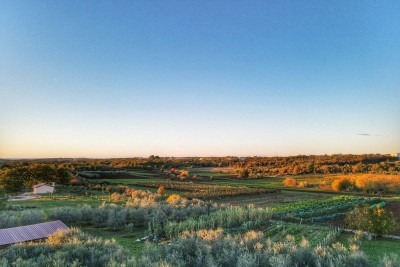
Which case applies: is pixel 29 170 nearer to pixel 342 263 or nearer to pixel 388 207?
pixel 388 207

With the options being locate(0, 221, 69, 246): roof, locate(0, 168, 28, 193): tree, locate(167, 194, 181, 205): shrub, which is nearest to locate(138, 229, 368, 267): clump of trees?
locate(0, 221, 69, 246): roof

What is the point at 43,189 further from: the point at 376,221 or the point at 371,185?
the point at 371,185

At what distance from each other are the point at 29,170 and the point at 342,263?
55.6m

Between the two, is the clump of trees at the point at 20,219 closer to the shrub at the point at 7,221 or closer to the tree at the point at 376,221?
the shrub at the point at 7,221

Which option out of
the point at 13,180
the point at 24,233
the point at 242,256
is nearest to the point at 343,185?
the point at 242,256

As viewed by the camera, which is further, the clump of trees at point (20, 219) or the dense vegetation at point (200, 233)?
the clump of trees at point (20, 219)

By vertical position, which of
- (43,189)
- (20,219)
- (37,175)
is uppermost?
(37,175)

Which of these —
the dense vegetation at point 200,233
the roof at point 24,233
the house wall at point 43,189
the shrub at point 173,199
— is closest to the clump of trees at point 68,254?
the dense vegetation at point 200,233

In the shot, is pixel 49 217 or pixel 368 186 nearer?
pixel 49 217

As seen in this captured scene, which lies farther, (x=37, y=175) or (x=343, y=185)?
(x=37, y=175)

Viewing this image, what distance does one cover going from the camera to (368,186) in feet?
152

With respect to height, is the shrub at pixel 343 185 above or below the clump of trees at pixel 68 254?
below

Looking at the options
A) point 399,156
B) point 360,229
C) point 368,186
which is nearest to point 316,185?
point 368,186

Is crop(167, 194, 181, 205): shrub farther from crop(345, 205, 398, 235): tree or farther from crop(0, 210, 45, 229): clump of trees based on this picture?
crop(345, 205, 398, 235): tree
